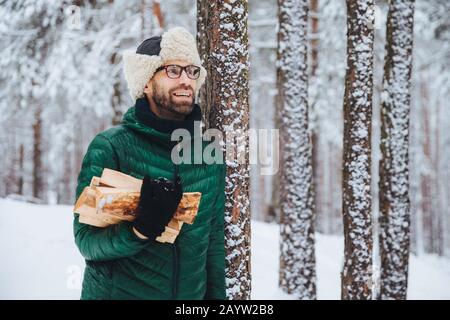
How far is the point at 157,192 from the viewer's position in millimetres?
2166

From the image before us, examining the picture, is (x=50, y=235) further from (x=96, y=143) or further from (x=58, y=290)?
(x=96, y=143)

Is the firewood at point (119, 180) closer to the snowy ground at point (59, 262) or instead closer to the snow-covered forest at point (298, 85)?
the snow-covered forest at point (298, 85)

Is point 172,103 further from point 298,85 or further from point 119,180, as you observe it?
point 298,85

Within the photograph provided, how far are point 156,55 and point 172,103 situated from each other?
1.09 ft

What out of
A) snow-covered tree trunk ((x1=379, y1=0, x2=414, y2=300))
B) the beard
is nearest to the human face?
the beard

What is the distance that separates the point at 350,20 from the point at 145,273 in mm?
4290

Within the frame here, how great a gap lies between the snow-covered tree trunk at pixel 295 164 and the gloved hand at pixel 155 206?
5.11 m

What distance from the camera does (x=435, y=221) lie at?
94.6ft

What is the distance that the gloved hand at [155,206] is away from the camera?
7.09ft

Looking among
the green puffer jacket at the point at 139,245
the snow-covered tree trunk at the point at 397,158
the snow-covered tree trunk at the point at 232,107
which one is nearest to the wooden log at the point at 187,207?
the green puffer jacket at the point at 139,245

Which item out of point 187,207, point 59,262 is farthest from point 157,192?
point 59,262

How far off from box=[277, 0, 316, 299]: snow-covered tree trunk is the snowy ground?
1.53ft

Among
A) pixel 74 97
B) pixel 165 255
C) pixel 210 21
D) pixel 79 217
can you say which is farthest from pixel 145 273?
pixel 74 97

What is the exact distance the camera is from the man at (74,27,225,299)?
2230 mm
